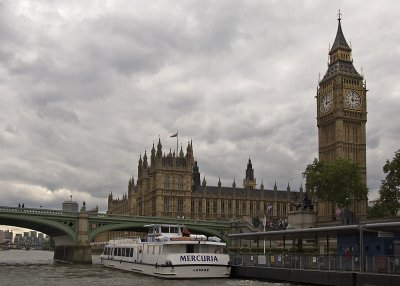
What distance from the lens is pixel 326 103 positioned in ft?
404

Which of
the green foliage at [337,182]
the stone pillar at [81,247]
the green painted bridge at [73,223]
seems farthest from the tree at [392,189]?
the stone pillar at [81,247]

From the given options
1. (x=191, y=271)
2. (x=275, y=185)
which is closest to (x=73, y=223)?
(x=191, y=271)

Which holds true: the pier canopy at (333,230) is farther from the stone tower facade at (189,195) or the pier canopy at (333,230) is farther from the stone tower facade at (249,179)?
the stone tower facade at (249,179)

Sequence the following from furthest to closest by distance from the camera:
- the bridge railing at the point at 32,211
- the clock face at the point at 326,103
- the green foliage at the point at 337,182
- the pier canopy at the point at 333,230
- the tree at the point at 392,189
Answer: the clock face at the point at 326,103 → the green foliage at the point at 337,182 → the bridge railing at the point at 32,211 → the tree at the point at 392,189 → the pier canopy at the point at 333,230

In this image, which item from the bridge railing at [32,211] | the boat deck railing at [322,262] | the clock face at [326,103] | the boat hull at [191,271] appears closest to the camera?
the boat deck railing at [322,262]

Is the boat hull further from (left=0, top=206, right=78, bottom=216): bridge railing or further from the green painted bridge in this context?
(left=0, top=206, right=78, bottom=216): bridge railing

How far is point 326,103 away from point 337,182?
50767 mm

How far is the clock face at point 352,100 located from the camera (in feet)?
393

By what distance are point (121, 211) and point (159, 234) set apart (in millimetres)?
138988

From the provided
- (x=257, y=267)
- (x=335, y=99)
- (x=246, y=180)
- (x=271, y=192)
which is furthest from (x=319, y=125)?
(x=257, y=267)

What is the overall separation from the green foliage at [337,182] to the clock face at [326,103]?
46.3m

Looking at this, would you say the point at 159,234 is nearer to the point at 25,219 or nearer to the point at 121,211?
the point at 25,219

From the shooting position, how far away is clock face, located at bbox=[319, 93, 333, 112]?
121331 mm

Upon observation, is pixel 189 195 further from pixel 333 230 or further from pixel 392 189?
pixel 333 230
